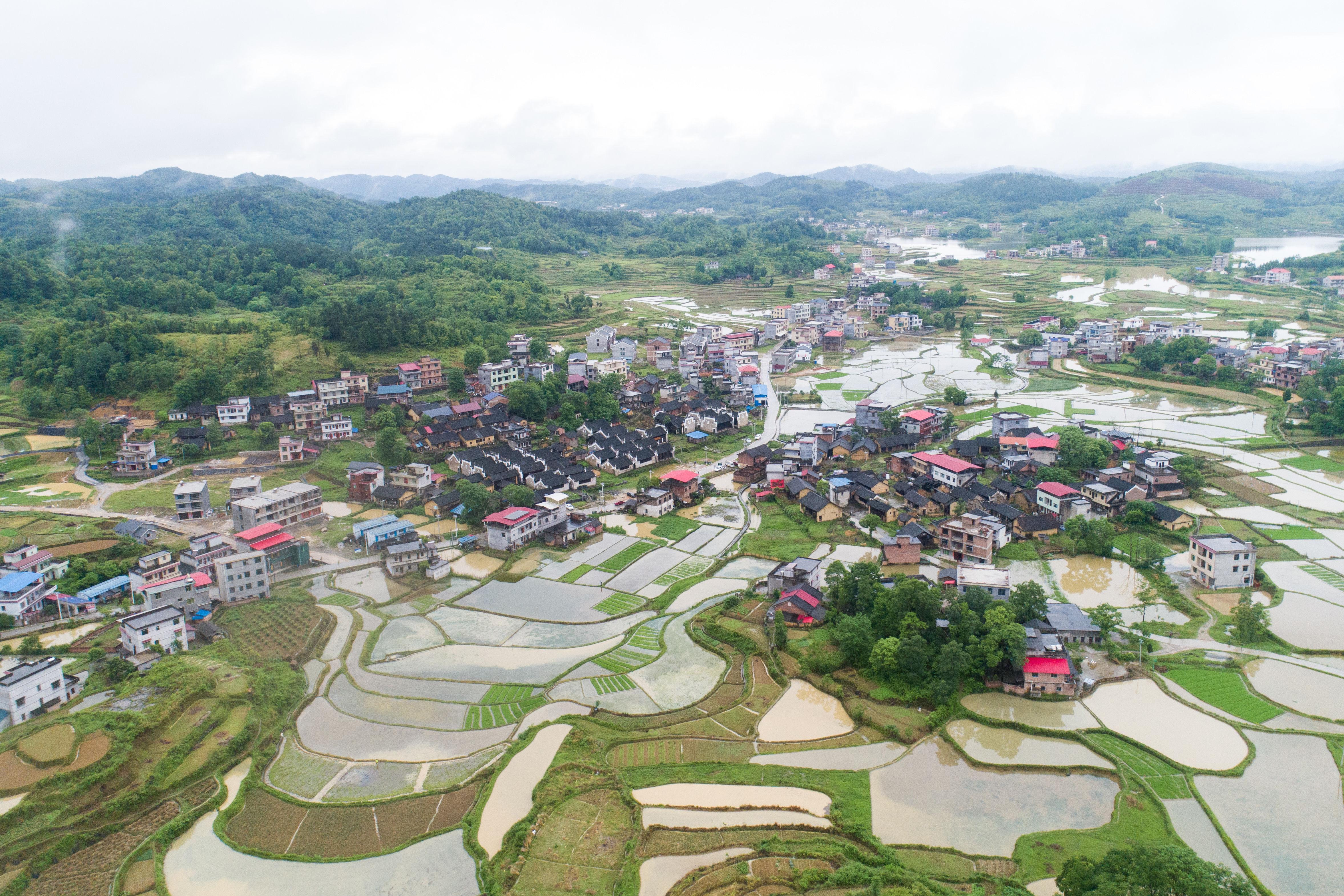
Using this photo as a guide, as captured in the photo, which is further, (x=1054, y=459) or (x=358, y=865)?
(x=1054, y=459)

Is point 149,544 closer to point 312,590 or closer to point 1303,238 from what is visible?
point 312,590

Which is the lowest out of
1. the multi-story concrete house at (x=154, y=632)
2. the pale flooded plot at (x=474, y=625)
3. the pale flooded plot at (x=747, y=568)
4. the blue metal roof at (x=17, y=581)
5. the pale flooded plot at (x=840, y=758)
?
the pale flooded plot at (x=840, y=758)

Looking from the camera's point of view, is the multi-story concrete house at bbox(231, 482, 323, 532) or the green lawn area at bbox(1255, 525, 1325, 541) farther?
the multi-story concrete house at bbox(231, 482, 323, 532)

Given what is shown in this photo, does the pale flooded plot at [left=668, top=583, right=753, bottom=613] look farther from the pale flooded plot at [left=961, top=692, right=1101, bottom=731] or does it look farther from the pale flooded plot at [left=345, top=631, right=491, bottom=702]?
the pale flooded plot at [left=961, top=692, right=1101, bottom=731]

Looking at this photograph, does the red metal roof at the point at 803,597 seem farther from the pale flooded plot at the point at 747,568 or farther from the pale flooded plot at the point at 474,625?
the pale flooded plot at the point at 474,625

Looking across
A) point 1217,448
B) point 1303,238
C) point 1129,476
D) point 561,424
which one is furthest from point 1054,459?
point 1303,238

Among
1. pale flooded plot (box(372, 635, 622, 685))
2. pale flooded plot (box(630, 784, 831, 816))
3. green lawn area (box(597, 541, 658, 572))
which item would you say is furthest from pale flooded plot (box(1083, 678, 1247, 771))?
green lawn area (box(597, 541, 658, 572))

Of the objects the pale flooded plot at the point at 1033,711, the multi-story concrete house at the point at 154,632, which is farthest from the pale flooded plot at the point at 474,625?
the pale flooded plot at the point at 1033,711
